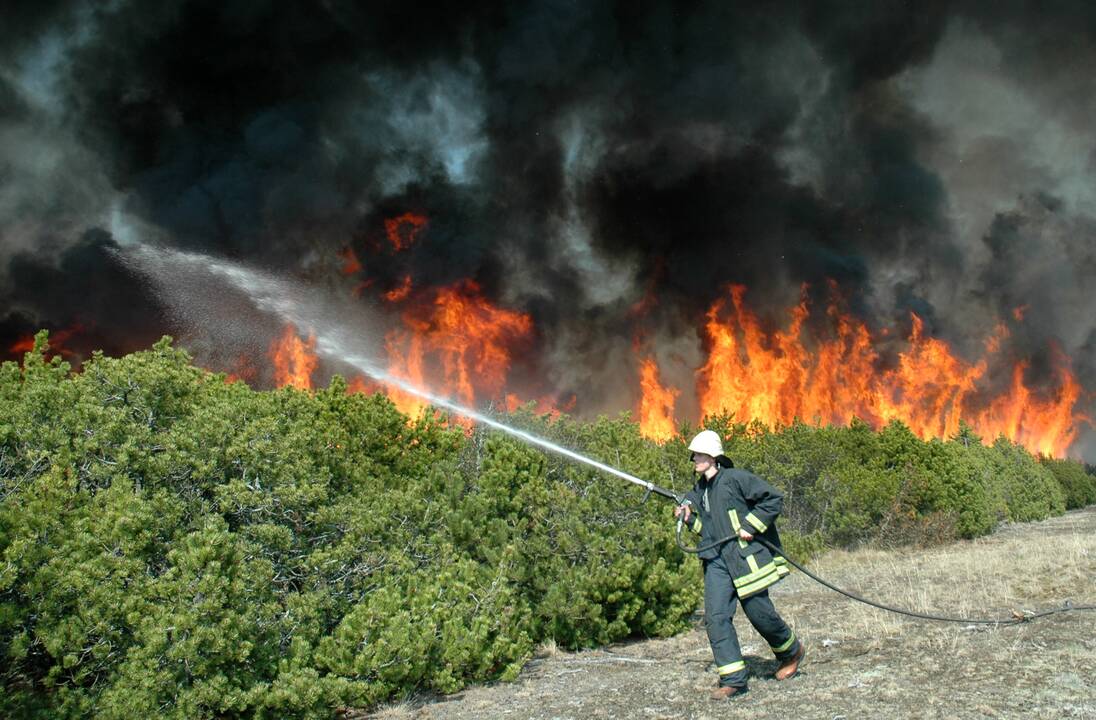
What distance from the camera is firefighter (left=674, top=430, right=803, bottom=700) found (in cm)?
618

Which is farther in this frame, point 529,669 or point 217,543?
point 529,669

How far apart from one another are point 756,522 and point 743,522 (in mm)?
115

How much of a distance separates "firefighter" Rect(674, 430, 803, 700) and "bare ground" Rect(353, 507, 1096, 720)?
0.90 feet

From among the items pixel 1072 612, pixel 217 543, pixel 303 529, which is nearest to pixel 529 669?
pixel 303 529

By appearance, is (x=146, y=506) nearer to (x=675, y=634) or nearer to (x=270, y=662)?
(x=270, y=662)

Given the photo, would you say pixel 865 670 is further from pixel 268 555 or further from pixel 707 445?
pixel 268 555

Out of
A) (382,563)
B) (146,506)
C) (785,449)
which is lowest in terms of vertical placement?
(382,563)

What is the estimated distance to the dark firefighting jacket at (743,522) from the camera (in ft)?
20.5

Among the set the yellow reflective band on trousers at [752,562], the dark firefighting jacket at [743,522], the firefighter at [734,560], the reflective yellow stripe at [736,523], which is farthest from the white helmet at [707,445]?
the yellow reflective band on trousers at [752,562]

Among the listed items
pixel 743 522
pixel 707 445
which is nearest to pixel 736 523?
pixel 743 522

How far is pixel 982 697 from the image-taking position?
5461 mm

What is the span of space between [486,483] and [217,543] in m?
3.75

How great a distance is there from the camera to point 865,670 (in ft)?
21.5

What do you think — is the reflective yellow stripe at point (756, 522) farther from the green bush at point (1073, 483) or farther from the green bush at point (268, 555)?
the green bush at point (1073, 483)
